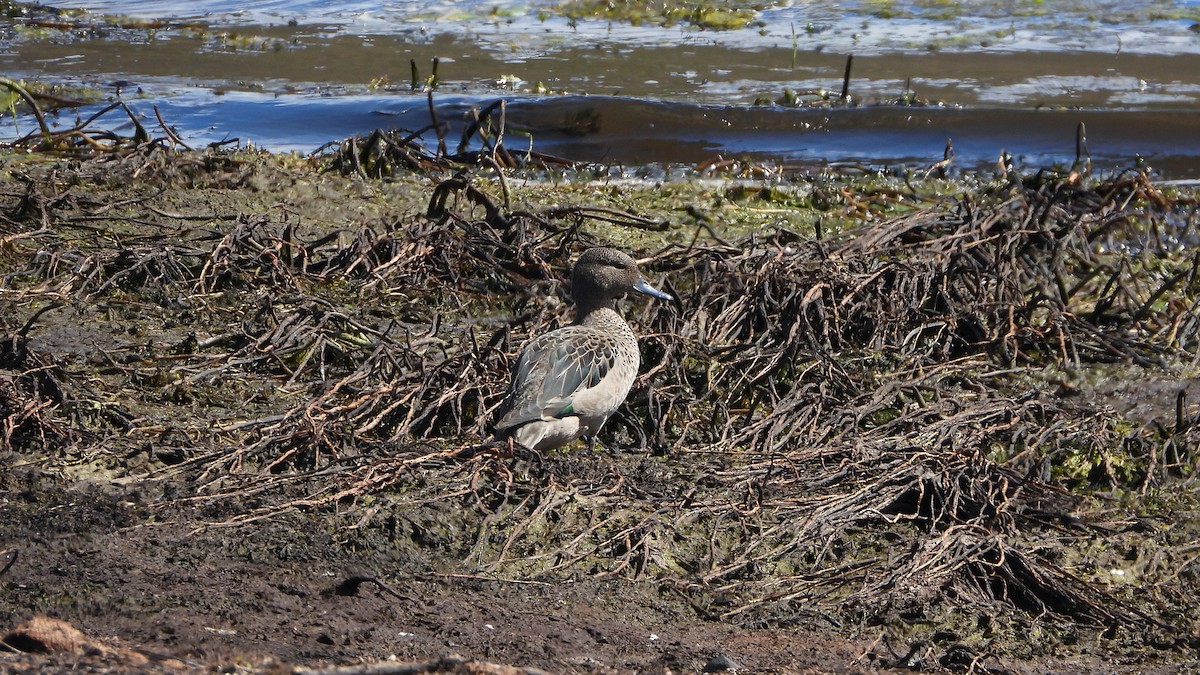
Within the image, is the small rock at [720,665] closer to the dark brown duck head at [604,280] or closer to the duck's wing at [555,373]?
the duck's wing at [555,373]

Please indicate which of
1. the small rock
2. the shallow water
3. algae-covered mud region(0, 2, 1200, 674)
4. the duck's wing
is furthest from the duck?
the shallow water

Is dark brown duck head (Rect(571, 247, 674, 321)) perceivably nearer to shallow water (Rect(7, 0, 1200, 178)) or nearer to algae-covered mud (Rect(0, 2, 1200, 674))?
algae-covered mud (Rect(0, 2, 1200, 674))

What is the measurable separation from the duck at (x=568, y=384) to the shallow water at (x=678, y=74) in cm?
549

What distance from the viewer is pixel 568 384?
488cm

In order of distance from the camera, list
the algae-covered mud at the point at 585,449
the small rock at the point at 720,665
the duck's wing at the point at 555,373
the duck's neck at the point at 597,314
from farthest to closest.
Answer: the duck's neck at the point at 597,314
the duck's wing at the point at 555,373
the algae-covered mud at the point at 585,449
the small rock at the point at 720,665

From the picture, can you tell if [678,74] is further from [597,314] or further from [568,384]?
[568,384]

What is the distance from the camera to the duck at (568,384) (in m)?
4.84

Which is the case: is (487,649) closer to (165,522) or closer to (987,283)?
(165,522)

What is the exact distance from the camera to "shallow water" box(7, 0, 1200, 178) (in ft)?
37.0

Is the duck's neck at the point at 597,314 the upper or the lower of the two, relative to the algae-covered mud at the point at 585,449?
upper

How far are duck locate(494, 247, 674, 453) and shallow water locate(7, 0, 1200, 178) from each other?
549 centimetres

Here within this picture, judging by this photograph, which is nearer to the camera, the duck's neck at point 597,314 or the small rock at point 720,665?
the small rock at point 720,665

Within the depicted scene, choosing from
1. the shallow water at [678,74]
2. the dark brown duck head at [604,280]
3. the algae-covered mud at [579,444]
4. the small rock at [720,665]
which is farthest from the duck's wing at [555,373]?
the shallow water at [678,74]

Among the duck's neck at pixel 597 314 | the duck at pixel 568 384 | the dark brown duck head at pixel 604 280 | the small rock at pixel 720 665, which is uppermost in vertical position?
the dark brown duck head at pixel 604 280
